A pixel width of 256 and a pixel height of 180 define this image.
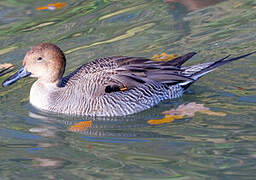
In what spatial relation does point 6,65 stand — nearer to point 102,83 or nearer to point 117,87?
point 102,83

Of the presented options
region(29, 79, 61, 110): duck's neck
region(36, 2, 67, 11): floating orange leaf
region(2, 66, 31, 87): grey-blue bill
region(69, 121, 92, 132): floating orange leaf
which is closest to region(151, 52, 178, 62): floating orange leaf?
region(29, 79, 61, 110): duck's neck

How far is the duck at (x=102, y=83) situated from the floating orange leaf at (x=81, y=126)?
0.21m

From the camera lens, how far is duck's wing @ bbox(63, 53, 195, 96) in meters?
8.27

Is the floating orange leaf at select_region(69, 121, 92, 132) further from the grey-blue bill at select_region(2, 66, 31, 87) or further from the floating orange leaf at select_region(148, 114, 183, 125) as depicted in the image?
the grey-blue bill at select_region(2, 66, 31, 87)

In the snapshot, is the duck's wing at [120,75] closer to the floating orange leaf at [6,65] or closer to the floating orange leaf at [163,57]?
the floating orange leaf at [163,57]

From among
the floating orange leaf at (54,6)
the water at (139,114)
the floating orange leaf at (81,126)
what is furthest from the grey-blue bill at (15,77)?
the floating orange leaf at (54,6)

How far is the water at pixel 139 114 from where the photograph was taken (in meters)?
6.48

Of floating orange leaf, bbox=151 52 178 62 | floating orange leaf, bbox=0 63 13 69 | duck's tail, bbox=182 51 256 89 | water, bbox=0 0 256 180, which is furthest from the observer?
floating orange leaf, bbox=0 63 13 69

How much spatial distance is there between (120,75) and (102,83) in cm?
30

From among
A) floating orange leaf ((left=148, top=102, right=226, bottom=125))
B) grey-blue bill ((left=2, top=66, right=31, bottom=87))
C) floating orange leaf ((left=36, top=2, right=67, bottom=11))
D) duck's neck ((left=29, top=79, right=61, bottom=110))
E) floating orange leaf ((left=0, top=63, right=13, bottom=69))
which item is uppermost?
floating orange leaf ((left=36, top=2, right=67, bottom=11))

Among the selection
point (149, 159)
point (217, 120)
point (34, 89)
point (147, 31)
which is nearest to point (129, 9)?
point (147, 31)

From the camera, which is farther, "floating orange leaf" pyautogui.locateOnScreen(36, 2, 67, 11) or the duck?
"floating orange leaf" pyautogui.locateOnScreen(36, 2, 67, 11)

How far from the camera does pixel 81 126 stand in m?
7.95

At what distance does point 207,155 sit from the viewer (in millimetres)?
6578
